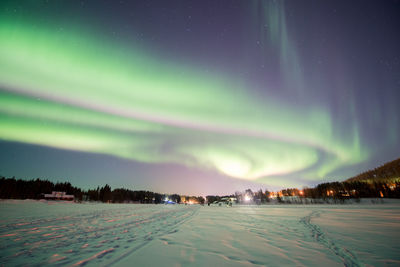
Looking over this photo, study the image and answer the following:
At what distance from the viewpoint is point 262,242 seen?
6.30m

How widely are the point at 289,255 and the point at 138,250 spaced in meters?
4.40

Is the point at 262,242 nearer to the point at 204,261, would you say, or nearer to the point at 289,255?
the point at 289,255

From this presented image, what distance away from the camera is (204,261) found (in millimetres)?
4371

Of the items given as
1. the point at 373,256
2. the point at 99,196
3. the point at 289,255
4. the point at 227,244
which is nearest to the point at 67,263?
the point at 227,244

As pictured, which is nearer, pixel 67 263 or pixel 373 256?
pixel 67 263

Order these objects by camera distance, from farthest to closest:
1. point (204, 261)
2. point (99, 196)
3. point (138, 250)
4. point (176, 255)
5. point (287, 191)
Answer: point (287, 191)
point (99, 196)
point (138, 250)
point (176, 255)
point (204, 261)

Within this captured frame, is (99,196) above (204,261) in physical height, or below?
below

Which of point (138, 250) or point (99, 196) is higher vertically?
point (138, 250)

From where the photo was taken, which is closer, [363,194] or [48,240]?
[48,240]

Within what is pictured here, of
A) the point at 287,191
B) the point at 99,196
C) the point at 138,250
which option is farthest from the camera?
the point at 287,191

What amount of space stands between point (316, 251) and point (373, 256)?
1.40 m

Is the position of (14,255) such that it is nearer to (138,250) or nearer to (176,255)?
(138,250)

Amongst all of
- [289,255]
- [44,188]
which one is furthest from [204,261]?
[44,188]

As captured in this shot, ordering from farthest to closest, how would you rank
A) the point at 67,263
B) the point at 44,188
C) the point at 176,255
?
the point at 44,188 < the point at 176,255 < the point at 67,263
